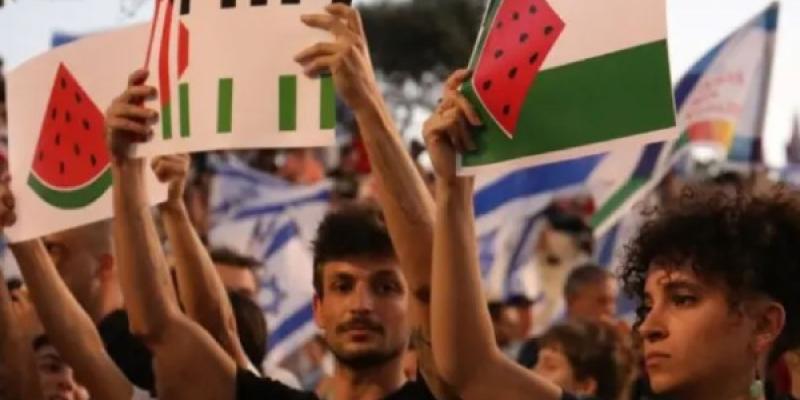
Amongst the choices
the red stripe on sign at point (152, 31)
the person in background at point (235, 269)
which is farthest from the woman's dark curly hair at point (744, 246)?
the person in background at point (235, 269)

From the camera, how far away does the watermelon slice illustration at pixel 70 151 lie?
4.53 m

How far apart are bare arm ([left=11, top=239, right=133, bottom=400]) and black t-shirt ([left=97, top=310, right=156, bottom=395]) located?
0.12 m

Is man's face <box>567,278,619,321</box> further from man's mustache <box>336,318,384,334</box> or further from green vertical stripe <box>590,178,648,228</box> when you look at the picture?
man's mustache <box>336,318,384,334</box>

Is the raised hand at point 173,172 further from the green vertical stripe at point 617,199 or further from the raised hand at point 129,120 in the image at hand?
the green vertical stripe at point 617,199

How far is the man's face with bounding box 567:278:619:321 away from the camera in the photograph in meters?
7.53

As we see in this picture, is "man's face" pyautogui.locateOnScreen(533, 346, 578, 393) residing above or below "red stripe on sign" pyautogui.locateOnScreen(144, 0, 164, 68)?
below

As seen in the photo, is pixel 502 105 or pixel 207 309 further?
pixel 207 309

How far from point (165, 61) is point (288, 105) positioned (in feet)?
1.17

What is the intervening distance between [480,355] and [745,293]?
50cm

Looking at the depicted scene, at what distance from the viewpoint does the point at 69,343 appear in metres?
4.58

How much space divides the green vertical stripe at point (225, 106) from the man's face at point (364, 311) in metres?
0.46

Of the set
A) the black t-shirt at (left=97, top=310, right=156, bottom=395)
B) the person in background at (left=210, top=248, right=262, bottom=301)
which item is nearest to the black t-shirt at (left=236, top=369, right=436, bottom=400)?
the black t-shirt at (left=97, top=310, right=156, bottom=395)

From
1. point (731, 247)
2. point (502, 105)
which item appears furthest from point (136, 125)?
point (731, 247)

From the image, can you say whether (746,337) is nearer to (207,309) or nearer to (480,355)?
(480,355)
